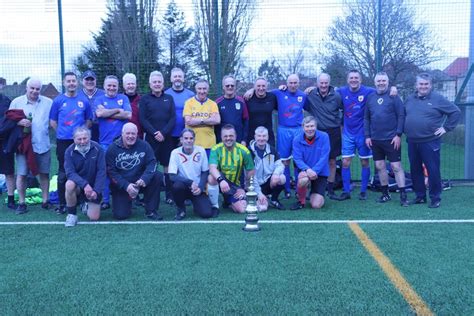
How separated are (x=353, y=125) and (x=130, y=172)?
3500 mm

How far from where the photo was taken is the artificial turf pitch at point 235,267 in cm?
353

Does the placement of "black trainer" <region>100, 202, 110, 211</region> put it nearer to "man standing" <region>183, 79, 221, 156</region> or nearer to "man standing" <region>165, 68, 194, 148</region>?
"man standing" <region>165, 68, 194, 148</region>

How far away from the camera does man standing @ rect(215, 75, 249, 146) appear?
733cm

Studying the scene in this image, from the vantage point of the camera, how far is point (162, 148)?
7.39m

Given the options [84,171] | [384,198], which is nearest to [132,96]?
[84,171]

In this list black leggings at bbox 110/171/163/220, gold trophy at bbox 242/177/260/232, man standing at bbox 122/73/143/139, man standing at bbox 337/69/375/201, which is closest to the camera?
gold trophy at bbox 242/177/260/232

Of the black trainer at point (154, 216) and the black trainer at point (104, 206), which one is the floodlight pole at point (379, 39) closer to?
the black trainer at point (154, 216)

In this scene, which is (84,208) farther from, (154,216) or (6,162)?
(6,162)

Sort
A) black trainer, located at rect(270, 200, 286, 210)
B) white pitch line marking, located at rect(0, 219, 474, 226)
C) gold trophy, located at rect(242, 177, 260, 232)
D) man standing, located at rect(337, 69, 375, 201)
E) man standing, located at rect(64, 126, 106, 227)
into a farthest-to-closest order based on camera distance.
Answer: man standing, located at rect(337, 69, 375, 201), black trainer, located at rect(270, 200, 286, 210), man standing, located at rect(64, 126, 106, 227), white pitch line marking, located at rect(0, 219, 474, 226), gold trophy, located at rect(242, 177, 260, 232)

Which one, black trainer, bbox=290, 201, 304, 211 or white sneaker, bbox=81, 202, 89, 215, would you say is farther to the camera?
black trainer, bbox=290, 201, 304, 211

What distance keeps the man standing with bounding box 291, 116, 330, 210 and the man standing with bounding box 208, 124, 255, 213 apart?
2.57 ft

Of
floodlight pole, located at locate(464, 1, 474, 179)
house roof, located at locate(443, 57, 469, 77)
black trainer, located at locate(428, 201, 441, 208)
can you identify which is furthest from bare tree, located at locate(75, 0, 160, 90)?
floodlight pole, located at locate(464, 1, 474, 179)

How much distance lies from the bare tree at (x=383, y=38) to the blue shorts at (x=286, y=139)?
2.15 m

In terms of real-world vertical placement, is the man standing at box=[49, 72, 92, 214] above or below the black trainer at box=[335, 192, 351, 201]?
above
